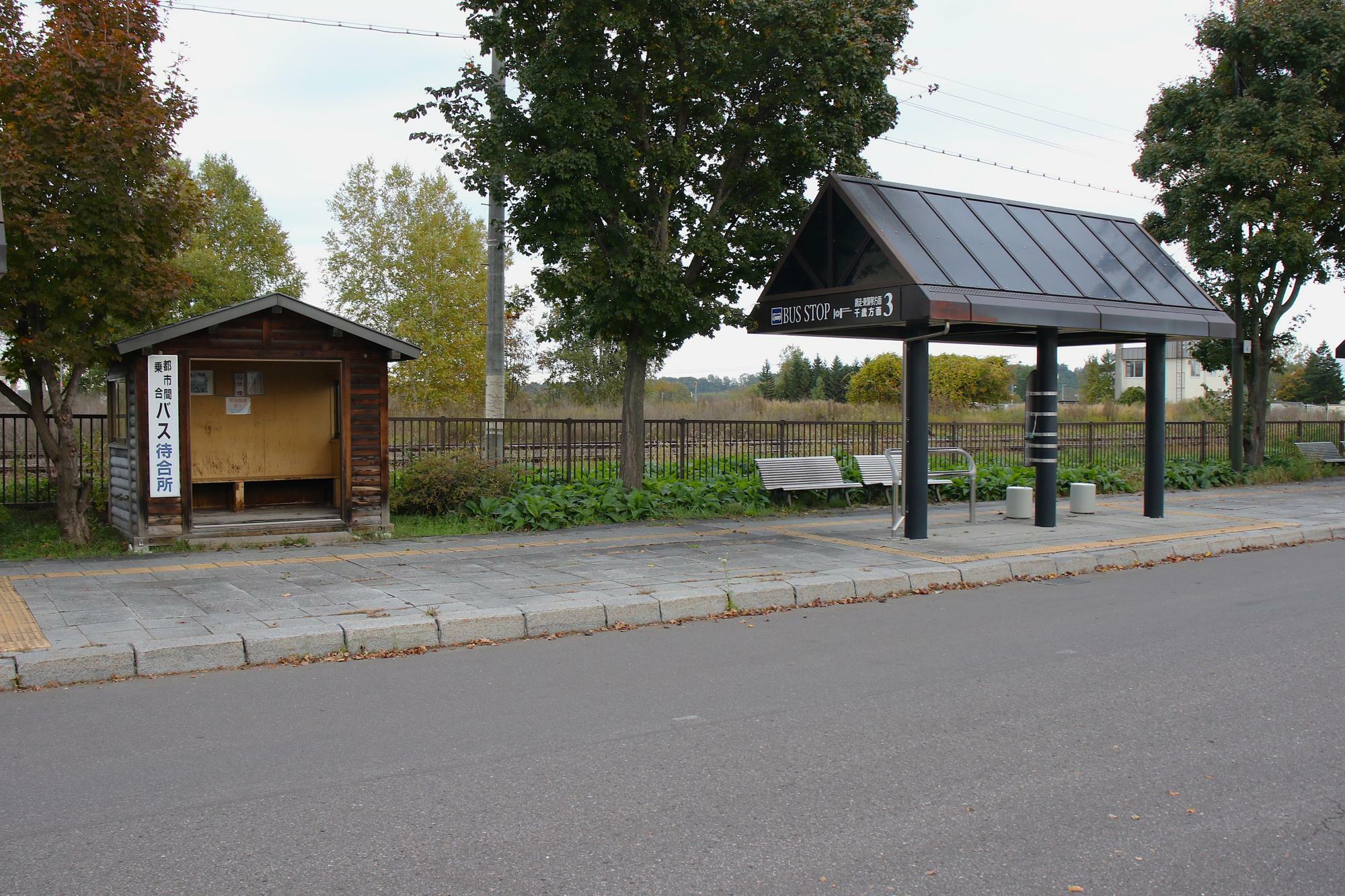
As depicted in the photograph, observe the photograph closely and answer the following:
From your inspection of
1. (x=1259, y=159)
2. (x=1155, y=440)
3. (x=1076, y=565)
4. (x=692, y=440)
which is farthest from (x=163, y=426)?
(x=1259, y=159)

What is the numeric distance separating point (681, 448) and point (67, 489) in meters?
8.13

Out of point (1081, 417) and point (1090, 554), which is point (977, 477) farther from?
point (1081, 417)

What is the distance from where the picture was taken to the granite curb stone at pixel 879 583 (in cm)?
931

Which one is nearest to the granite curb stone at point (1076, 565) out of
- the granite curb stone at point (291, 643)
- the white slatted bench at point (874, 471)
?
the white slatted bench at point (874, 471)

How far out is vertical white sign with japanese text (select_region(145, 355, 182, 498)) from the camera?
→ 1051cm

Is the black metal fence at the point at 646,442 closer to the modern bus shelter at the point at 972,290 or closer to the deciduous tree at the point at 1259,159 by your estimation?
the modern bus shelter at the point at 972,290

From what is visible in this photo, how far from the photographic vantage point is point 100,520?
1237 cm

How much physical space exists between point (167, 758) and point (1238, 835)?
4.75m

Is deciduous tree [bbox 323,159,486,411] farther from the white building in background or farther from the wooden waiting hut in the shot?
the white building in background

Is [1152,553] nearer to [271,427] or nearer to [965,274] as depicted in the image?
[965,274]

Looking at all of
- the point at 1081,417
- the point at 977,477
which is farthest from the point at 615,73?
the point at 1081,417

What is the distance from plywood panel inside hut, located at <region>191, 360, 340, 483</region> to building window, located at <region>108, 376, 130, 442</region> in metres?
0.87

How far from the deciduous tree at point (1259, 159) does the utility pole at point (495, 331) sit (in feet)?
47.6

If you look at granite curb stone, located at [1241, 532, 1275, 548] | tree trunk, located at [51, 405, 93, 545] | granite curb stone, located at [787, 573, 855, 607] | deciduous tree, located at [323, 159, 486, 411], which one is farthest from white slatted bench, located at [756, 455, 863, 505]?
deciduous tree, located at [323, 159, 486, 411]
